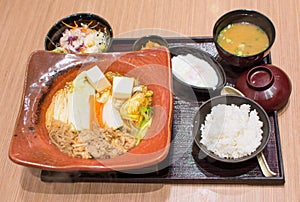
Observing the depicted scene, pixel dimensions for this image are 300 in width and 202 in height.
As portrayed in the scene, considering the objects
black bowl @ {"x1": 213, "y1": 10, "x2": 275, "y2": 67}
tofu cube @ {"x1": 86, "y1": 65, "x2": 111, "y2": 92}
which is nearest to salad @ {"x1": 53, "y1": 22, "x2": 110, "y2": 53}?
tofu cube @ {"x1": 86, "y1": 65, "x2": 111, "y2": 92}

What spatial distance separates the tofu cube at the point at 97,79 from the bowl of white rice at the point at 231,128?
0.41 m

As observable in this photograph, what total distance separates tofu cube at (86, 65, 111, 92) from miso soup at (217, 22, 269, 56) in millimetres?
550

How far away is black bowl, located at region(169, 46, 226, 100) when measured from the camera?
1.77m

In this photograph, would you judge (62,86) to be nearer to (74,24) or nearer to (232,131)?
(74,24)

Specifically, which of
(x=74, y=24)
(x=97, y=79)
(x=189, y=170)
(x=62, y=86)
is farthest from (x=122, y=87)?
(x=74, y=24)

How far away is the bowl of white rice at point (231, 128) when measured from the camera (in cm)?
159

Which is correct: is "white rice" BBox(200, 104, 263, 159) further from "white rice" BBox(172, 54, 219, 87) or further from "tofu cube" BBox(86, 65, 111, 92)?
"tofu cube" BBox(86, 65, 111, 92)

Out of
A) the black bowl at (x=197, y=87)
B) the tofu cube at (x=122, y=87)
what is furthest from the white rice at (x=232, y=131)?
the tofu cube at (x=122, y=87)

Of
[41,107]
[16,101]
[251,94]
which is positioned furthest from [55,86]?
[251,94]

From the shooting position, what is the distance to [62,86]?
1.78 m

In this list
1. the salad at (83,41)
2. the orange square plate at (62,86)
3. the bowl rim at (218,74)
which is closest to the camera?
the orange square plate at (62,86)

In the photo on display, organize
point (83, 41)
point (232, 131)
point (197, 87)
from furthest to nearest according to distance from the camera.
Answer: point (83, 41)
point (197, 87)
point (232, 131)

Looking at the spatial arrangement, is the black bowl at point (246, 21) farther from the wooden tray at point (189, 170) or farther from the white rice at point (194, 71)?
the wooden tray at point (189, 170)

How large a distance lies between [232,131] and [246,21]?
0.57 m
